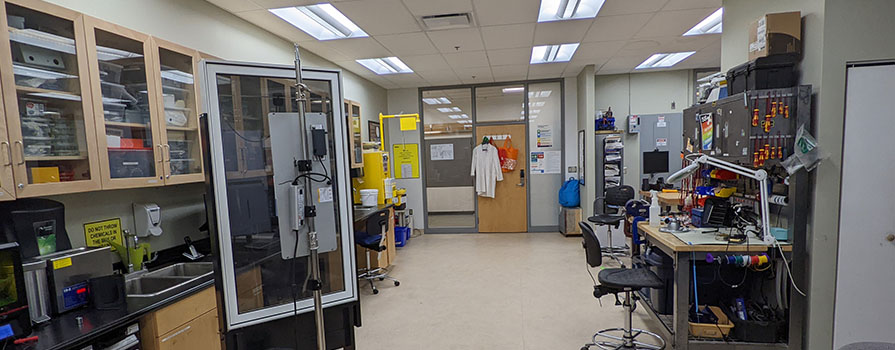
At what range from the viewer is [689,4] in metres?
3.20

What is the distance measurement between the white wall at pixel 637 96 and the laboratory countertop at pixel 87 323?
6075 mm

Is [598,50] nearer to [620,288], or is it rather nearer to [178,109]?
[620,288]

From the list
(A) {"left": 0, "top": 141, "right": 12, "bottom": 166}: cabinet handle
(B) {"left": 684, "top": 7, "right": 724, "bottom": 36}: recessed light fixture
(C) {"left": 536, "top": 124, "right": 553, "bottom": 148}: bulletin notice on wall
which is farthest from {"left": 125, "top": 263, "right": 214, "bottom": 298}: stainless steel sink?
(C) {"left": 536, "top": 124, "right": 553, "bottom": 148}: bulletin notice on wall

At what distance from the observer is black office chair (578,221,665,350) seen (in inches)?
95.3

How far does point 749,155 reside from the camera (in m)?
2.26

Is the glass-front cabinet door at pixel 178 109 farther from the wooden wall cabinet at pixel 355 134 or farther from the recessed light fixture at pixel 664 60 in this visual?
the recessed light fixture at pixel 664 60

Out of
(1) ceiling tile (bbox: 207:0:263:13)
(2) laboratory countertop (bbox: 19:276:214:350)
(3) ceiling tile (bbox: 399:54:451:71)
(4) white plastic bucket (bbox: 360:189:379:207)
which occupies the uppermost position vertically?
(1) ceiling tile (bbox: 207:0:263:13)

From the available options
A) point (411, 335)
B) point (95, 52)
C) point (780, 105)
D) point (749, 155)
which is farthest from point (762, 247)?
point (95, 52)

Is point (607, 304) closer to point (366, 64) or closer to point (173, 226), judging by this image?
point (173, 226)

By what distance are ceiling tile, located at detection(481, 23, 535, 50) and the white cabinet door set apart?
2.40 meters

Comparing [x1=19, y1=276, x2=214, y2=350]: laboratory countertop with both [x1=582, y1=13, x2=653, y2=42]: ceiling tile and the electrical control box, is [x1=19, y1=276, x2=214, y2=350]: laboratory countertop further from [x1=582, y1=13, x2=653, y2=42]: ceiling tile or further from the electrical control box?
[x1=582, y1=13, x2=653, y2=42]: ceiling tile

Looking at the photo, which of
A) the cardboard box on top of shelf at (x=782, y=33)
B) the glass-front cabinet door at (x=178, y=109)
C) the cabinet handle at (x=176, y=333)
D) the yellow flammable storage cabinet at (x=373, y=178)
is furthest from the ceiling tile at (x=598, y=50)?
the cabinet handle at (x=176, y=333)

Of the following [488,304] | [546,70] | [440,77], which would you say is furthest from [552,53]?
[488,304]

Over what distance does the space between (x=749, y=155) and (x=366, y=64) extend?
4.19 m
